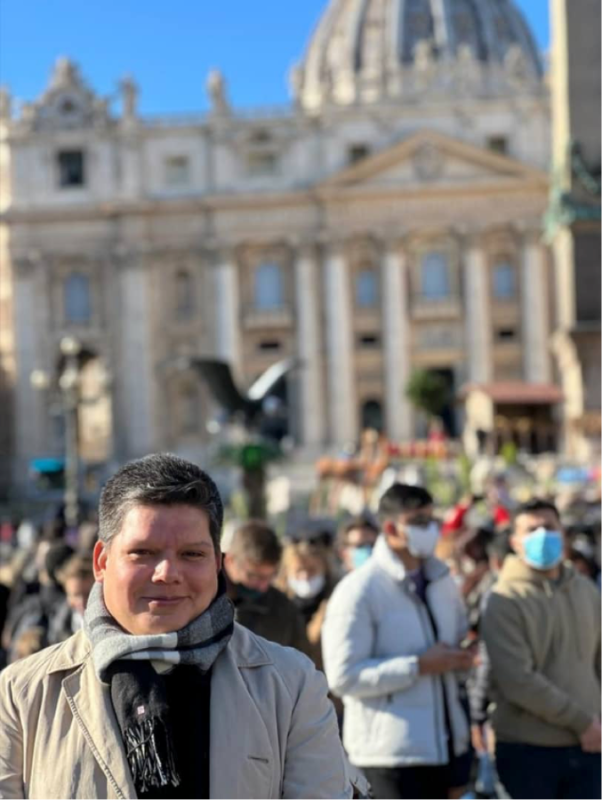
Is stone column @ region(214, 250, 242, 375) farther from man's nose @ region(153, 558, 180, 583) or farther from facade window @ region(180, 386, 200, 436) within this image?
man's nose @ region(153, 558, 180, 583)

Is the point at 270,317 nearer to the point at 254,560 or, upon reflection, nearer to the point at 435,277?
the point at 435,277

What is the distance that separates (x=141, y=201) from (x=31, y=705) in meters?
54.4

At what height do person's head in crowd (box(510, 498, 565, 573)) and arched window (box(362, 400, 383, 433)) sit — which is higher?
person's head in crowd (box(510, 498, 565, 573))

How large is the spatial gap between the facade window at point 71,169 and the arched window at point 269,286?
7.55 metres

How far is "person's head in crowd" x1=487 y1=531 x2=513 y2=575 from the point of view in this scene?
23.9 feet

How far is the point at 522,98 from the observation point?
55.7 m

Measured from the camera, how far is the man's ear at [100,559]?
10.3 ft

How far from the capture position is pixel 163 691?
294 cm

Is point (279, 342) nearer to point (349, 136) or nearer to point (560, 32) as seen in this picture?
point (349, 136)

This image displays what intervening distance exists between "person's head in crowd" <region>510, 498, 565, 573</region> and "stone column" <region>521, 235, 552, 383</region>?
50.1 meters

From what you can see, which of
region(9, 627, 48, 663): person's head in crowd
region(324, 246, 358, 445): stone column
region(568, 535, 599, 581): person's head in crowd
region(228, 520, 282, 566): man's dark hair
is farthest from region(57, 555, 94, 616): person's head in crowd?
Result: region(324, 246, 358, 445): stone column

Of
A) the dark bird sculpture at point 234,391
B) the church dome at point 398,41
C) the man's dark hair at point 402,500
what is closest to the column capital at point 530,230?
the church dome at point 398,41

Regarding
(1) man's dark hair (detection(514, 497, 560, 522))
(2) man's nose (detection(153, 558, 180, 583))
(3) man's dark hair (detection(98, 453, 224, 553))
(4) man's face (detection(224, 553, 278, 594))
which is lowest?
(4) man's face (detection(224, 553, 278, 594))

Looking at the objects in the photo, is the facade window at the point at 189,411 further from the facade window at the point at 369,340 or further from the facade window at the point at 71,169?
the facade window at the point at 71,169
